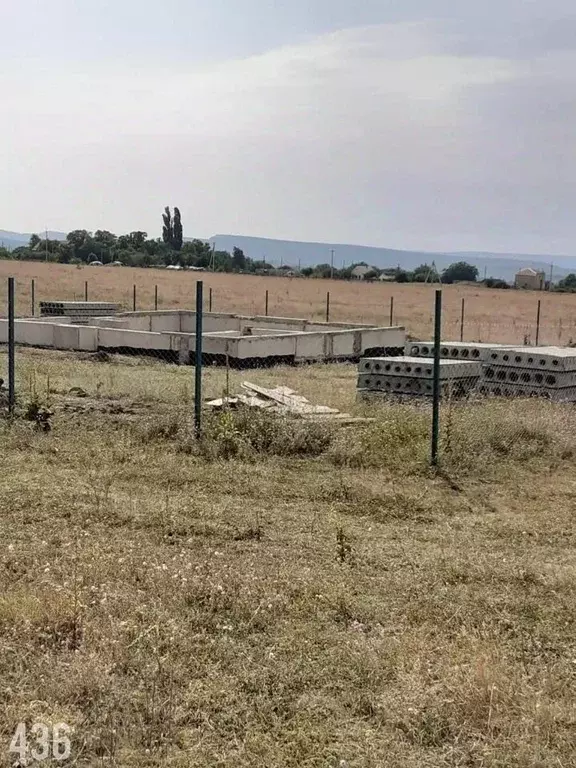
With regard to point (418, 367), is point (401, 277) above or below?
above

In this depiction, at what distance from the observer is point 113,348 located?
18.9 m

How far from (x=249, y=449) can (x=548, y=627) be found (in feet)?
15.2

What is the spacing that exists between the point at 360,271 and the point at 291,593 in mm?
93859

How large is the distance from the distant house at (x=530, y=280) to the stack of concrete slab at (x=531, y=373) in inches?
2604

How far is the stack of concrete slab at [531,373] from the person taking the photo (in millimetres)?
12703

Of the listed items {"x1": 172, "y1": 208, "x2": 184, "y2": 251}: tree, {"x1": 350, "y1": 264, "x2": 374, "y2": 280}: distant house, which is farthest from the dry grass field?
{"x1": 172, "y1": 208, "x2": 184, "y2": 251}: tree

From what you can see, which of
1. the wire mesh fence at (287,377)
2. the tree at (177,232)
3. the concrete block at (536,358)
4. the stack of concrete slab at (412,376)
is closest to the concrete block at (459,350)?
the wire mesh fence at (287,377)

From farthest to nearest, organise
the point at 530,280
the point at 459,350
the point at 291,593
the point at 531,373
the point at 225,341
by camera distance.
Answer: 1. the point at 530,280
2. the point at 225,341
3. the point at 459,350
4. the point at 531,373
5. the point at 291,593

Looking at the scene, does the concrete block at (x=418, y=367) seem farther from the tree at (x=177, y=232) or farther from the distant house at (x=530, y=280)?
the tree at (x=177, y=232)

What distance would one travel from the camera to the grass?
3.66 metres

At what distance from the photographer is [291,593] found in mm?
5168

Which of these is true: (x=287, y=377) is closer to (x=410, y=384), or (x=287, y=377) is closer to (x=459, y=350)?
(x=459, y=350)

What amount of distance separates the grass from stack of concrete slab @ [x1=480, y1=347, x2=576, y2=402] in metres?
3.10

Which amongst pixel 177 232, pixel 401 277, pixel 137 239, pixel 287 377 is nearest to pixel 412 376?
pixel 287 377
